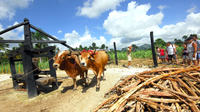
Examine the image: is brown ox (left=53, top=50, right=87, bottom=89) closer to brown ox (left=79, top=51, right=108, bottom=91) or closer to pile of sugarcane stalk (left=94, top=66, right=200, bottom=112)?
brown ox (left=79, top=51, right=108, bottom=91)

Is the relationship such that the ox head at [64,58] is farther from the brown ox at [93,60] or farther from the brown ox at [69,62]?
the brown ox at [93,60]

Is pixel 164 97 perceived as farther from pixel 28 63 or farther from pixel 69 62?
pixel 28 63

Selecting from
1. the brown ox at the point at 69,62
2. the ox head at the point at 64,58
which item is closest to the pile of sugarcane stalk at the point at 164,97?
the brown ox at the point at 69,62

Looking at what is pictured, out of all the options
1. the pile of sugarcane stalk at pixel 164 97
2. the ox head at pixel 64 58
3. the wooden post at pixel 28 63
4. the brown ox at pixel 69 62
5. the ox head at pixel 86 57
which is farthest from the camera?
the wooden post at pixel 28 63

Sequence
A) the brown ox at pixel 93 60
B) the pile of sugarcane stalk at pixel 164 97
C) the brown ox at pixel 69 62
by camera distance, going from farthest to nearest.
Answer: the brown ox at pixel 69 62 → the brown ox at pixel 93 60 → the pile of sugarcane stalk at pixel 164 97

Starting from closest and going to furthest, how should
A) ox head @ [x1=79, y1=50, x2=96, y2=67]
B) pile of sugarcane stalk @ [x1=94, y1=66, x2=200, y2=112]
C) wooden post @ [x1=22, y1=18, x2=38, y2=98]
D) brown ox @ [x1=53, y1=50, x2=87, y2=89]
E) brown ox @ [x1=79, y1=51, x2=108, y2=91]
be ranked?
pile of sugarcane stalk @ [x1=94, y1=66, x2=200, y2=112] → ox head @ [x1=79, y1=50, x2=96, y2=67] → brown ox @ [x1=79, y1=51, x2=108, y2=91] → brown ox @ [x1=53, y1=50, x2=87, y2=89] → wooden post @ [x1=22, y1=18, x2=38, y2=98]

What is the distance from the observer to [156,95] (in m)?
2.08

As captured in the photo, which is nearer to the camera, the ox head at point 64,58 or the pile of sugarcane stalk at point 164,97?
the pile of sugarcane stalk at point 164,97

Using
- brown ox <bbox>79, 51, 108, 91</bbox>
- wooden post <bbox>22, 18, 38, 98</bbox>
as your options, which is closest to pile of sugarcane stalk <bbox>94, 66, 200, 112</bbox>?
brown ox <bbox>79, 51, 108, 91</bbox>

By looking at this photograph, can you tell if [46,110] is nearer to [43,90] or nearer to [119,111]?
[43,90]

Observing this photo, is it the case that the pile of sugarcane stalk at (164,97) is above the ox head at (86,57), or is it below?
below

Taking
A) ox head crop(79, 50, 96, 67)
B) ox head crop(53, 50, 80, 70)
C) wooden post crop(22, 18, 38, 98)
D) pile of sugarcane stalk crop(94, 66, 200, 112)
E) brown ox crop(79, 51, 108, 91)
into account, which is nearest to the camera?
pile of sugarcane stalk crop(94, 66, 200, 112)

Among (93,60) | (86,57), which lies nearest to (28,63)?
(86,57)

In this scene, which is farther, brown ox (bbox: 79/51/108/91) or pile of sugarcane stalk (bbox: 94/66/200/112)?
brown ox (bbox: 79/51/108/91)
